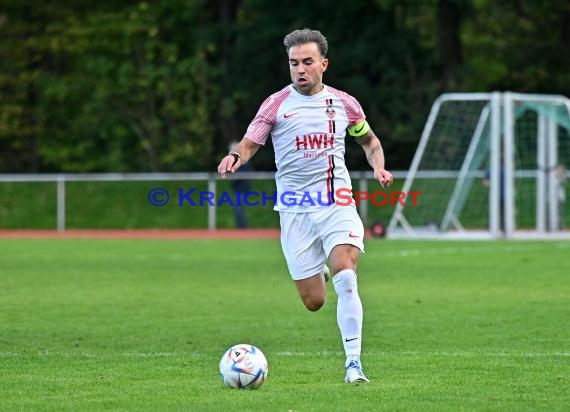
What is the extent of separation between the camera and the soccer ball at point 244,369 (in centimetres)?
858

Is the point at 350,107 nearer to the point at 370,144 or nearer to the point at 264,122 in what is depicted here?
the point at 370,144

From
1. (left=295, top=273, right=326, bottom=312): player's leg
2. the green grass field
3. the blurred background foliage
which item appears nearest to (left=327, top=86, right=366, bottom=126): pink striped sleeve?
(left=295, top=273, right=326, bottom=312): player's leg

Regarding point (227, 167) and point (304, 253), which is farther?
point (304, 253)

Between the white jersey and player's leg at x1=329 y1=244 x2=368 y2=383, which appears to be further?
the white jersey

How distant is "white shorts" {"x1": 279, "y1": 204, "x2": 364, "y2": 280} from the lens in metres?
9.35

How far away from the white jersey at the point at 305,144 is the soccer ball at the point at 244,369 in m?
1.29

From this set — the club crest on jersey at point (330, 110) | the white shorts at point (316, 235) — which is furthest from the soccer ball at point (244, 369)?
the club crest on jersey at point (330, 110)

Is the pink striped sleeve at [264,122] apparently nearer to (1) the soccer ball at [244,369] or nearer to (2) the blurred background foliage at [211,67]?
(1) the soccer ball at [244,369]

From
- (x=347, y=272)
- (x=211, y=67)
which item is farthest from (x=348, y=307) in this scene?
(x=211, y=67)

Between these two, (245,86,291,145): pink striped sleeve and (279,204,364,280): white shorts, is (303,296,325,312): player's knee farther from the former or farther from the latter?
(245,86,291,145): pink striped sleeve

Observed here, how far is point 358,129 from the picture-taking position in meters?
9.86

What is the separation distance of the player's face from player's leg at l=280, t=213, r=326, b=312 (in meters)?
0.87

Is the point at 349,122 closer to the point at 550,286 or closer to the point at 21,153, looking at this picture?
the point at 550,286

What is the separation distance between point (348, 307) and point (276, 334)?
3340 mm
